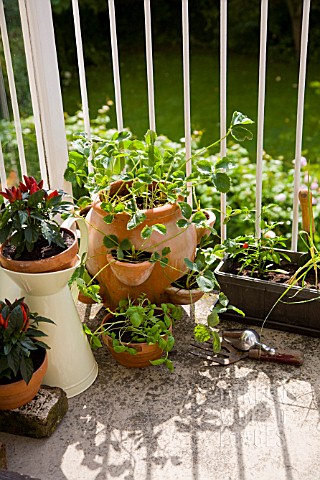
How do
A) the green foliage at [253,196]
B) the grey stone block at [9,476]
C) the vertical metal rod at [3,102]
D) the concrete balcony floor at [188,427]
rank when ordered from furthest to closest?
the green foliage at [253,196] → the vertical metal rod at [3,102] → the concrete balcony floor at [188,427] → the grey stone block at [9,476]

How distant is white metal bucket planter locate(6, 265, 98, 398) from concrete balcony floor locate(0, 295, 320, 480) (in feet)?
0.20

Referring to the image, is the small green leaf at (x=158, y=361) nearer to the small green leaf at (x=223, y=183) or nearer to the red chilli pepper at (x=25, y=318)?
the red chilli pepper at (x=25, y=318)

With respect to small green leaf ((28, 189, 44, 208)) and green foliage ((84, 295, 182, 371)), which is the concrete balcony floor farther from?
small green leaf ((28, 189, 44, 208))

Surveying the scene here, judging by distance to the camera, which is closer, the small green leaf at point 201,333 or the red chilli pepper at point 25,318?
the red chilli pepper at point 25,318

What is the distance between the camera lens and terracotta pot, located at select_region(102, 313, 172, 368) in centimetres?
220

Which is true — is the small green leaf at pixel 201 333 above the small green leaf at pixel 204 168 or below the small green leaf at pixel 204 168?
below

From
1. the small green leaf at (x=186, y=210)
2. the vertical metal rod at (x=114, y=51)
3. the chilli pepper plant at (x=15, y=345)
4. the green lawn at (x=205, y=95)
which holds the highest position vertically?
the vertical metal rod at (x=114, y=51)

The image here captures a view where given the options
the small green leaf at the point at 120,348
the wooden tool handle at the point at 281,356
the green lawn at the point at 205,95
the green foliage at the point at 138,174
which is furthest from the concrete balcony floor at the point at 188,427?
the green lawn at the point at 205,95

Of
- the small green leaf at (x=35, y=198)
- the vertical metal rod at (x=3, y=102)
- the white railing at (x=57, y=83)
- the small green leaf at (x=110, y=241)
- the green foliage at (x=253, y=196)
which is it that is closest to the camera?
the small green leaf at (x=35, y=198)

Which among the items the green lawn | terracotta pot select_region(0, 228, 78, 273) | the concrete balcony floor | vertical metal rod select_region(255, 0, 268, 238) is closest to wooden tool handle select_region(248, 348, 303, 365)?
the concrete balcony floor

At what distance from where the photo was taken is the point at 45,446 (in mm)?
1994

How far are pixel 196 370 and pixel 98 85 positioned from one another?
4211 mm

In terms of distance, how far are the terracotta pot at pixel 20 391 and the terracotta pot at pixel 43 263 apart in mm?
261

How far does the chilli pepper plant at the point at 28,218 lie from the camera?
200 cm
